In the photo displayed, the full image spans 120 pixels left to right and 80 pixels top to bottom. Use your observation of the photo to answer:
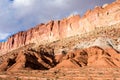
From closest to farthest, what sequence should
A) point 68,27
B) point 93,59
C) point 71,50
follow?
point 93,59 → point 71,50 → point 68,27

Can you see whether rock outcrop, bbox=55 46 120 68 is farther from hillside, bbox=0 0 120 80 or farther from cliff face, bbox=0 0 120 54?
cliff face, bbox=0 0 120 54

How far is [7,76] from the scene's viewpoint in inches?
1089

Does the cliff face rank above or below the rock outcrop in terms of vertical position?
above

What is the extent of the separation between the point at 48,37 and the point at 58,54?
252 feet

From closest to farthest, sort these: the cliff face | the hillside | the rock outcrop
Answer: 1. the hillside
2. the rock outcrop
3. the cliff face

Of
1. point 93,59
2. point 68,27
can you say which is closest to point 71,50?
point 93,59

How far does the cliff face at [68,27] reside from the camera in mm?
112688

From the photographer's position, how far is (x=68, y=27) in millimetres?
141500

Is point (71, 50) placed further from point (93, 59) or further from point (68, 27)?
point (68, 27)

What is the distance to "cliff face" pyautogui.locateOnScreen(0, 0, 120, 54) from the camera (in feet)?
370

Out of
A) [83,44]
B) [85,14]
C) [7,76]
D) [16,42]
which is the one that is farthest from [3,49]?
[7,76]

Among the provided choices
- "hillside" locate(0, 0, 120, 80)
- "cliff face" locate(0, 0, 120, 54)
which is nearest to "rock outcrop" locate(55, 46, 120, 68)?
"hillside" locate(0, 0, 120, 80)

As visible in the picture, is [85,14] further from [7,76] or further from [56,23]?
[7,76]

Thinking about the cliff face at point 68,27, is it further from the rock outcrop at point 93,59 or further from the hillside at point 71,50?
the rock outcrop at point 93,59
